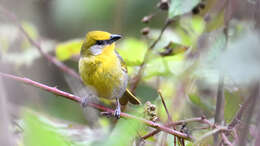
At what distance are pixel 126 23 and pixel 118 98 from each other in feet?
10.4

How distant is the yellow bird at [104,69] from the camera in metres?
2.86

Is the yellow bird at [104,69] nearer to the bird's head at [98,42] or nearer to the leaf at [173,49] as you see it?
the bird's head at [98,42]

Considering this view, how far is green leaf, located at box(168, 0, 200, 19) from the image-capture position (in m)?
2.26

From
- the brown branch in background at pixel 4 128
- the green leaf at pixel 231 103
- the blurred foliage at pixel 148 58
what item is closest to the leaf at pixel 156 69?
the blurred foliage at pixel 148 58

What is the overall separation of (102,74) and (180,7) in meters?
0.84

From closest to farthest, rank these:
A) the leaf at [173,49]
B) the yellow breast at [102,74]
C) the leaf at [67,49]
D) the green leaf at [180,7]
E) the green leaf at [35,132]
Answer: the green leaf at [35,132], the green leaf at [180,7], the leaf at [173,49], the yellow breast at [102,74], the leaf at [67,49]

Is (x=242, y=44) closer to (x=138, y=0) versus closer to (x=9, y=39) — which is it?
(x=9, y=39)

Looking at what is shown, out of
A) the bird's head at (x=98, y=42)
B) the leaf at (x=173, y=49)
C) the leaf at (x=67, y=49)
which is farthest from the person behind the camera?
the leaf at (x=67, y=49)

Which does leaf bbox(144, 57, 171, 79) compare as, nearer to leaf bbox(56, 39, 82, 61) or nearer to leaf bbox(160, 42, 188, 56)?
leaf bbox(160, 42, 188, 56)

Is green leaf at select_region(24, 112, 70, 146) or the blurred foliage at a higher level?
the blurred foliage

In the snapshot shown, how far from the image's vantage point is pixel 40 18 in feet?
22.2

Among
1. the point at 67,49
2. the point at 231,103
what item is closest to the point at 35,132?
the point at 231,103

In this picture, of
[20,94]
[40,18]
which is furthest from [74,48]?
[40,18]

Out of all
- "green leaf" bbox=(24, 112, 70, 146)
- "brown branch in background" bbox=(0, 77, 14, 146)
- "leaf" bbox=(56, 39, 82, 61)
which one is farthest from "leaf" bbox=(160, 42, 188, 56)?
"green leaf" bbox=(24, 112, 70, 146)
